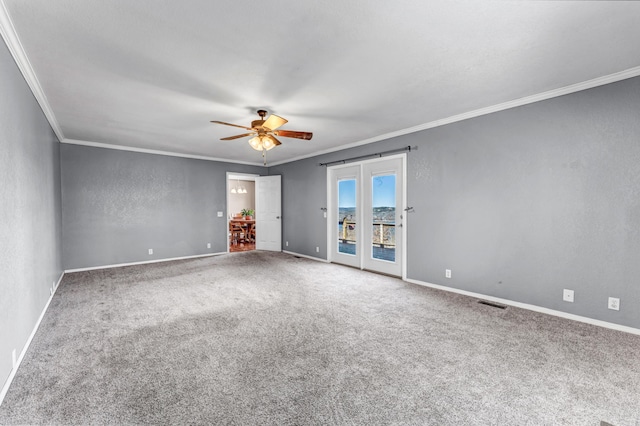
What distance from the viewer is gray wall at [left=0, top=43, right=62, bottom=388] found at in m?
2.04

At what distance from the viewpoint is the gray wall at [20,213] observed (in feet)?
6.68

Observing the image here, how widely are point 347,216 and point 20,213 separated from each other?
4736 millimetres

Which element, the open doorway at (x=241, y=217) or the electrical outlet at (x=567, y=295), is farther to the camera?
the open doorway at (x=241, y=217)

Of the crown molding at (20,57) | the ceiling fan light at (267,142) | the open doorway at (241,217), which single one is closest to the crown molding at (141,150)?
the open doorway at (241,217)

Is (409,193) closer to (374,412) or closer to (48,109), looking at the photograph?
(374,412)

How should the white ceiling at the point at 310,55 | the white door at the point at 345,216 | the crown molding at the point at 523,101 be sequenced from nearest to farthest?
the white ceiling at the point at 310,55 < the crown molding at the point at 523,101 < the white door at the point at 345,216

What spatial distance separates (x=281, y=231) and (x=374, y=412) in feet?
20.5

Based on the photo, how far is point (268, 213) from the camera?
787 cm

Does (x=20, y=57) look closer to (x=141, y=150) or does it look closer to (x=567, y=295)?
(x=141, y=150)

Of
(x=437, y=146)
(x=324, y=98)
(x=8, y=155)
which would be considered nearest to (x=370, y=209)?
(x=437, y=146)

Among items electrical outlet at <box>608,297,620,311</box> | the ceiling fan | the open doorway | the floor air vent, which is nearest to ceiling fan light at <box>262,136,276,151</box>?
the ceiling fan

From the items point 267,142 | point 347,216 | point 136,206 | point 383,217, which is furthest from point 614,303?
point 136,206

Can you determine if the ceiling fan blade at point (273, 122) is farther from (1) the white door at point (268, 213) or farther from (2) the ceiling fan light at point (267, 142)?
(1) the white door at point (268, 213)

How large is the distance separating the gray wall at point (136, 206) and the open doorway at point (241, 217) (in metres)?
0.64
